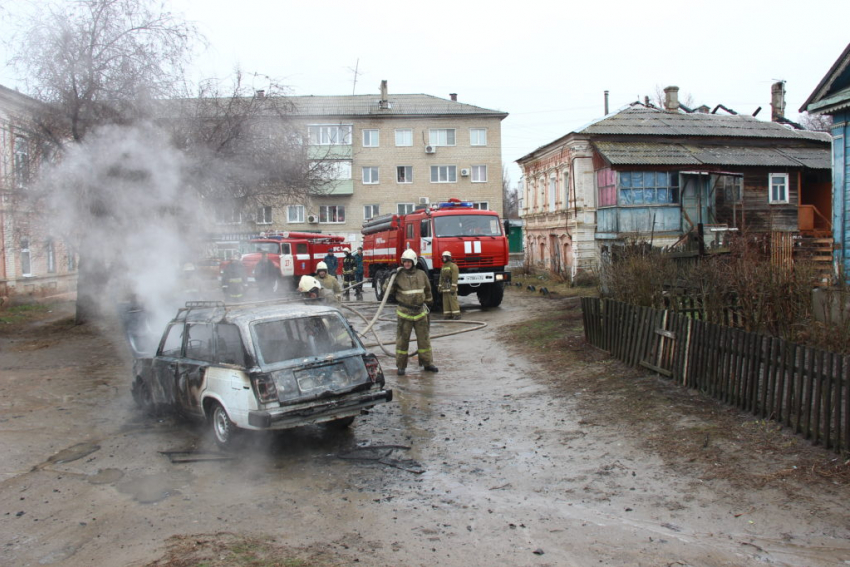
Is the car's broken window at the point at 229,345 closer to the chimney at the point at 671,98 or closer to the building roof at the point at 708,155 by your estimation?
the building roof at the point at 708,155

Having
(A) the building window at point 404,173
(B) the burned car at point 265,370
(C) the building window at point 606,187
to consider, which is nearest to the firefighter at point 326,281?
(B) the burned car at point 265,370

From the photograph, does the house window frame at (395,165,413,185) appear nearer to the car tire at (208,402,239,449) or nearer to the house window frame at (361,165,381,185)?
the house window frame at (361,165,381,185)

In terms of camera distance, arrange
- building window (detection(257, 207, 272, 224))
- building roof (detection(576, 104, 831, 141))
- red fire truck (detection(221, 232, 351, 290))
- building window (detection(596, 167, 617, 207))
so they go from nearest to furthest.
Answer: building window (detection(257, 207, 272, 224))
building window (detection(596, 167, 617, 207))
red fire truck (detection(221, 232, 351, 290))
building roof (detection(576, 104, 831, 141))

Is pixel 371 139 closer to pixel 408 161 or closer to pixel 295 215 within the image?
pixel 408 161

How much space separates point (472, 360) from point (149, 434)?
18.6ft

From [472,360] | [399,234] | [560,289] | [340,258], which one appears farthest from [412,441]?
[340,258]

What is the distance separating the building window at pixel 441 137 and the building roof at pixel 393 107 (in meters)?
1.08

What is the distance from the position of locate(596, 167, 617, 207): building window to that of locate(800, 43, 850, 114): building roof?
1054cm

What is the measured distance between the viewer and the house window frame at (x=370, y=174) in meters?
42.4

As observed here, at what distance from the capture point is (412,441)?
21.9 feet

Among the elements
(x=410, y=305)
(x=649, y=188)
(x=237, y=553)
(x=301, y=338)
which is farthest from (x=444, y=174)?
(x=237, y=553)

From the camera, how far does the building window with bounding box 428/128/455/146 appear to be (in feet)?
139

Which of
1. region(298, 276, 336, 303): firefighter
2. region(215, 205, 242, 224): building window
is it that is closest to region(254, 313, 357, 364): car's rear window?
region(298, 276, 336, 303): firefighter

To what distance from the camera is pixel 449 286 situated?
16.1 meters
